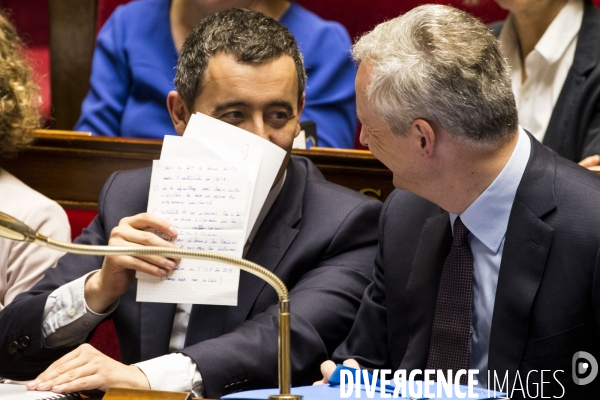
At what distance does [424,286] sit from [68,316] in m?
0.76

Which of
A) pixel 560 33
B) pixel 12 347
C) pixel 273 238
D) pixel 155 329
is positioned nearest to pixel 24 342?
pixel 12 347

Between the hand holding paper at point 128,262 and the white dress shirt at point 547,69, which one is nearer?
the hand holding paper at point 128,262

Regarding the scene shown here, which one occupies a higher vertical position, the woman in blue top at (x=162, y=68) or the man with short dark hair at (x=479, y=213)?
the woman in blue top at (x=162, y=68)

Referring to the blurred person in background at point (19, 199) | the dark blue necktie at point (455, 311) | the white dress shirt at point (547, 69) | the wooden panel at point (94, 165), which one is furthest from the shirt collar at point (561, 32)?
the blurred person in background at point (19, 199)

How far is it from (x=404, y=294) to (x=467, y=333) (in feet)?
0.63

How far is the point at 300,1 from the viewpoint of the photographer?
3.75 m

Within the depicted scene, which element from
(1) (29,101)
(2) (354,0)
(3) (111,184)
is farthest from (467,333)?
(2) (354,0)

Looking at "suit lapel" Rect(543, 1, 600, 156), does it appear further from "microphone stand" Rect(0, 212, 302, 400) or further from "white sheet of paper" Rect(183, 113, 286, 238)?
"microphone stand" Rect(0, 212, 302, 400)

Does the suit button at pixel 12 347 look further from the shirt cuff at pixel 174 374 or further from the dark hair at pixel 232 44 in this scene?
the dark hair at pixel 232 44

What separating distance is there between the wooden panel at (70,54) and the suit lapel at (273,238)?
5.94 feet

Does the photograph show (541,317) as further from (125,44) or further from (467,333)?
(125,44)

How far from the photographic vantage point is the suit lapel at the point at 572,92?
8.50 ft

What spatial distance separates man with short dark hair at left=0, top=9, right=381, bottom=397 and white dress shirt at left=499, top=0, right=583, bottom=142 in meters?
0.75

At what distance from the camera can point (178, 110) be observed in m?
2.26
